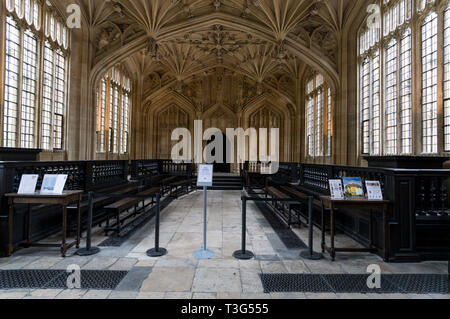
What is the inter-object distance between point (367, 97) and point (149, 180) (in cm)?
1069

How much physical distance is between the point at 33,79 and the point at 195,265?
1038 centimetres

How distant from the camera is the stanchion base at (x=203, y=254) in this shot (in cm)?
381

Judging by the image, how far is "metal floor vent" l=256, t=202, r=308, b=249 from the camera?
→ 14.8ft

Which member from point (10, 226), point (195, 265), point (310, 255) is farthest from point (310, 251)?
point (10, 226)

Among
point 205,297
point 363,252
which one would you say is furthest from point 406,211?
point 205,297

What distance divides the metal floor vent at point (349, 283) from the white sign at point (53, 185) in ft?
11.0

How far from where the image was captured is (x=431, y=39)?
7.38 meters

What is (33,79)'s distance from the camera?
943cm

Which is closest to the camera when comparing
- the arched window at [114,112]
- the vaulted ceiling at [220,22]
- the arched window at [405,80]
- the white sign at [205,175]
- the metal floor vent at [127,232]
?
the white sign at [205,175]

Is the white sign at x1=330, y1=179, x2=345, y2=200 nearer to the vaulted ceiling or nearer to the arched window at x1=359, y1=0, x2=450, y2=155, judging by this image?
the arched window at x1=359, y1=0, x2=450, y2=155

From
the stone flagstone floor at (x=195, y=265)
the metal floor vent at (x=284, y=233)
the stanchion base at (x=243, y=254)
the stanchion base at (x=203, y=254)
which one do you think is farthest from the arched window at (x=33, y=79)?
the metal floor vent at (x=284, y=233)

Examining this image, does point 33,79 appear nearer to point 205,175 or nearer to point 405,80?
point 205,175

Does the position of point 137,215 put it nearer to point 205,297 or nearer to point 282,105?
point 205,297

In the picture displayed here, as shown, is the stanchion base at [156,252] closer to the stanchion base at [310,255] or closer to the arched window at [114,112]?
the stanchion base at [310,255]
